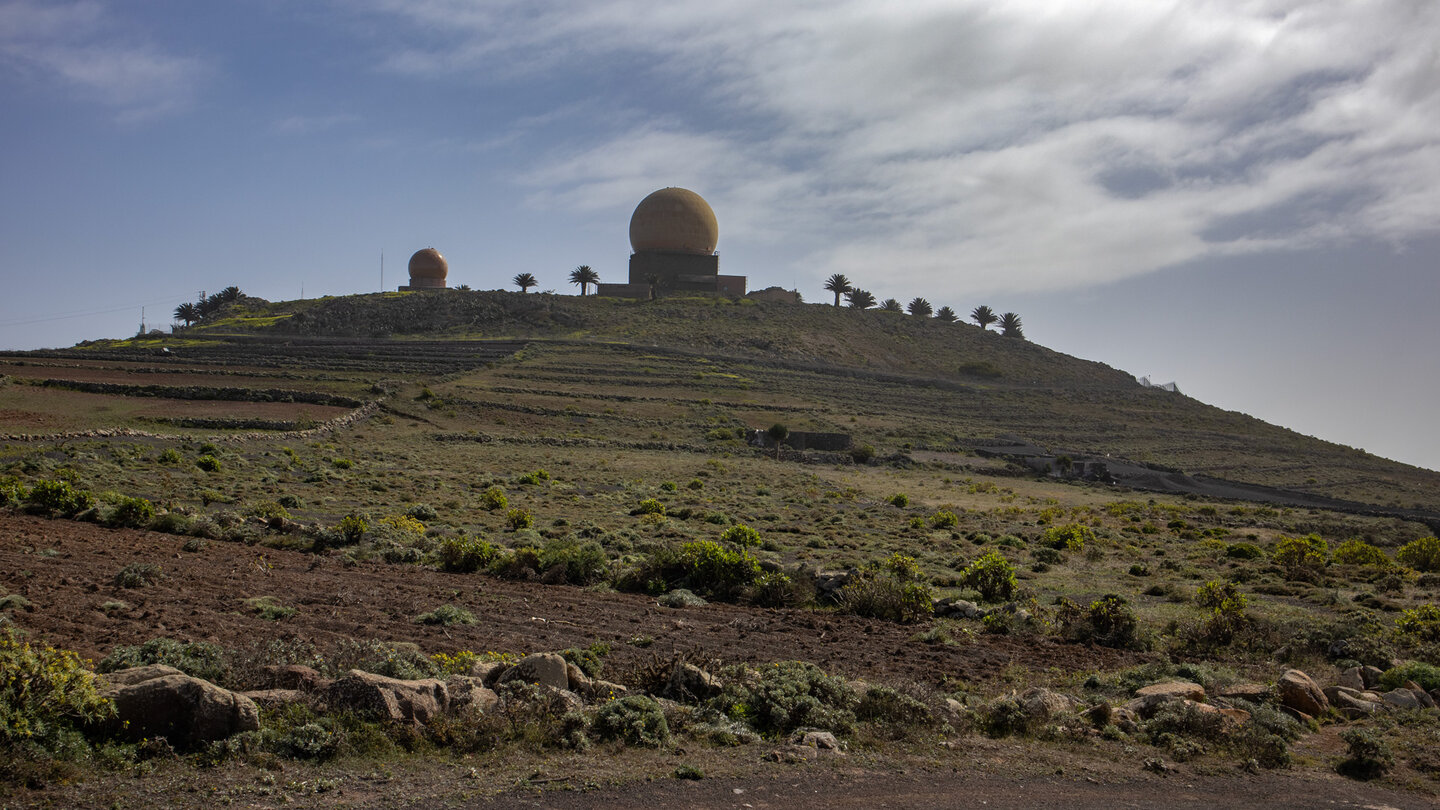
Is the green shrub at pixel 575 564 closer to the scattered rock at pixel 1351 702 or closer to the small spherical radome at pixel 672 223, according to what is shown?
the scattered rock at pixel 1351 702

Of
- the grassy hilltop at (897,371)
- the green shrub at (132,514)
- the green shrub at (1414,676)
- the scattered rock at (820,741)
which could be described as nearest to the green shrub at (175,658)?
the scattered rock at (820,741)

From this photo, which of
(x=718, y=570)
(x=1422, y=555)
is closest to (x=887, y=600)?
(x=718, y=570)

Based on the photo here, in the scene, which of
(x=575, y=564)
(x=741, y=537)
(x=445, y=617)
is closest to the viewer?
(x=445, y=617)

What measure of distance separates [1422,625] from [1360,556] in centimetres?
1036

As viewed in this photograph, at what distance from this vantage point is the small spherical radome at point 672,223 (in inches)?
2977

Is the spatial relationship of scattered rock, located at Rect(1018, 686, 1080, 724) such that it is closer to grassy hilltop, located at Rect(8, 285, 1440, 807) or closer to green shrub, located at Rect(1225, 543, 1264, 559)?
grassy hilltop, located at Rect(8, 285, 1440, 807)

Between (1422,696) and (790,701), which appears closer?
(790,701)

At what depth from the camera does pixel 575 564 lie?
47.6ft

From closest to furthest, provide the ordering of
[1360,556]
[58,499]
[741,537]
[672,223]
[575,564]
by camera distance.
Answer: [575,564]
[58,499]
[741,537]
[1360,556]
[672,223]

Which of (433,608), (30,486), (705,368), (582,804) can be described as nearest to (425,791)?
(582,804)

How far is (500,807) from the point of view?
19.7 feet

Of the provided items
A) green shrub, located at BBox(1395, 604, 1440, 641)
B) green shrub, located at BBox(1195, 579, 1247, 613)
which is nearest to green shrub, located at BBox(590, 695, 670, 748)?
green shrub, located at BBox(1195, 579, 1247, 613)

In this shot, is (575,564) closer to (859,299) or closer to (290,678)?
(290,678)

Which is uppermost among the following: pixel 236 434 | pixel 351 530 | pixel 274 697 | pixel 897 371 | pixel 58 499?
pixel 897 371
